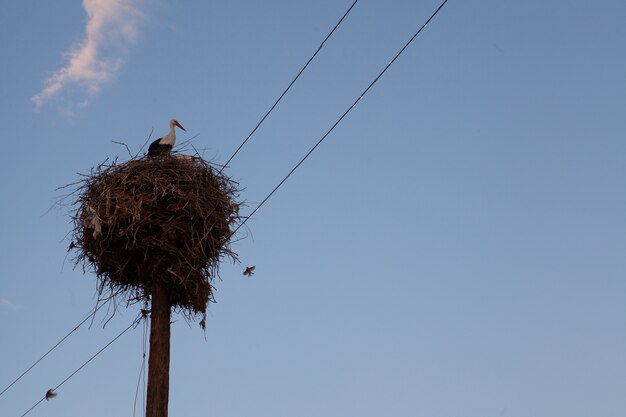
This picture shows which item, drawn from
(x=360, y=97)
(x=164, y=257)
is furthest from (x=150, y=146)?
(x=360, y=97)

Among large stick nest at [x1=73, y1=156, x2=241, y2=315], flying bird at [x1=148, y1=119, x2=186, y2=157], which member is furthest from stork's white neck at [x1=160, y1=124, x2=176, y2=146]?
large stick nest at [x1=73, y1=156, x2=241, y2=315]

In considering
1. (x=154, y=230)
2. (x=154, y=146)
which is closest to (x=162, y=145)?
(x=154, y=146)

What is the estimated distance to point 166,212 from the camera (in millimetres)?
7527

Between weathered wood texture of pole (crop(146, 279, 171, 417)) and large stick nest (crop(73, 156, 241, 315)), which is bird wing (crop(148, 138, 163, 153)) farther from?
weathered wood texture of pole (crop(146, 279, 171, 417))

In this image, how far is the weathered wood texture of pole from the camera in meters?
6.54

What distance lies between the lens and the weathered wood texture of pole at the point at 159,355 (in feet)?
21.4

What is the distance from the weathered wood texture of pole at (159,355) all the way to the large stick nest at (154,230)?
18 centimetres

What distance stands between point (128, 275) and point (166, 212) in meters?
0.74

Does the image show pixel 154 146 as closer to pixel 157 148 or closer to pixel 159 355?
pixel 157 148

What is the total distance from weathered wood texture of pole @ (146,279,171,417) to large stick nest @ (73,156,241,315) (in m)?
0.18

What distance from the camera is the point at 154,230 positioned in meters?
7.40

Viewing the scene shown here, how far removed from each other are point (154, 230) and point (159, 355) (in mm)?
1255

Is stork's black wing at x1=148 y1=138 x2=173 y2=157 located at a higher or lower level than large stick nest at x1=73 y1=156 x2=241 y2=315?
higher

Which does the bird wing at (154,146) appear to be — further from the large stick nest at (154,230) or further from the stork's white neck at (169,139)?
the large stick nest at (154,230)
